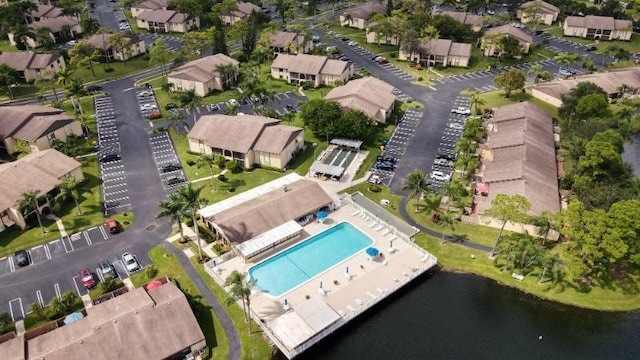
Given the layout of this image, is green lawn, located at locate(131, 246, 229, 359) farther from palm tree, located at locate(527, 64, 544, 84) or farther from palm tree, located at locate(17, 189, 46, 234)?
palm tree, located at locate(527, 64, 544, 84)

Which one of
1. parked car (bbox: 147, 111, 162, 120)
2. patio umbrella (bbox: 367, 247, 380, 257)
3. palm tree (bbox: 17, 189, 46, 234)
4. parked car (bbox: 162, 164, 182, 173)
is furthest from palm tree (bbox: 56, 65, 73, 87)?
patio umbrella (bbox: 367, 247, 380, 257)

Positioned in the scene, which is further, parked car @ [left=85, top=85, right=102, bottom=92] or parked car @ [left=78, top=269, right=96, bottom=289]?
parked car @ [left=85, top=85, right=102, bottom=92]

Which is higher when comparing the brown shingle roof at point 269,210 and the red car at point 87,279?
the brown shingle roof at point 269,210

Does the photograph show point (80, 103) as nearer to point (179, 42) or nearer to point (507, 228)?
point (179, 42)

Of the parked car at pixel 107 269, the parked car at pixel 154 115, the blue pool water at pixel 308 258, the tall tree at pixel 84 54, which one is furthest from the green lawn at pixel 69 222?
the tall tree at pixel 84 54

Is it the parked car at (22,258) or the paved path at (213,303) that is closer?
the paved path at (213,303)

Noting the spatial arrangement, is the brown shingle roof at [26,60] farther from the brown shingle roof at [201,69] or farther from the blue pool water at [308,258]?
the blue pool water at [308,258]

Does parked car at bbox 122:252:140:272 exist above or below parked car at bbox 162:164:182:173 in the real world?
below
